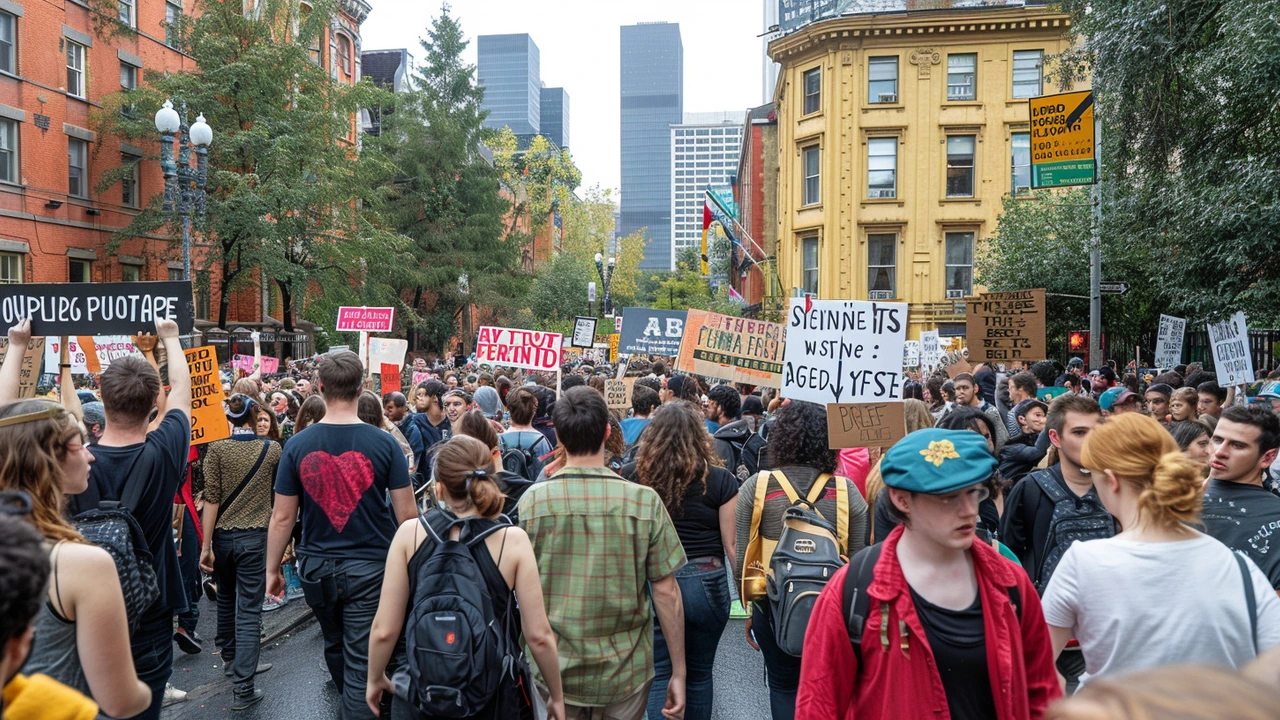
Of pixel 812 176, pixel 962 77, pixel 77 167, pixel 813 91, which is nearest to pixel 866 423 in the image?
pixel 77 167

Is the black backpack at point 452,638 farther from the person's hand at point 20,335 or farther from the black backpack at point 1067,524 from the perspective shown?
the person's hand at point 20,335

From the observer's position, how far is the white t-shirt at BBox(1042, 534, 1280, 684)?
2.84m

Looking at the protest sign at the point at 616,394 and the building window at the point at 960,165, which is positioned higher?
the building window at the point at 960,165

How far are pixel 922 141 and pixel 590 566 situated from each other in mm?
34509

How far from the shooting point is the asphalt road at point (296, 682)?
20.5 feet

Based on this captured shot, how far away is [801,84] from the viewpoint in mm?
37844

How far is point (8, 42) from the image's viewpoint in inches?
1046

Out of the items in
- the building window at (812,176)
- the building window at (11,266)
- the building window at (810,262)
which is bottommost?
the building window at (11,266)

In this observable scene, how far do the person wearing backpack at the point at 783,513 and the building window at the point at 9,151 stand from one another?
28.8 metres

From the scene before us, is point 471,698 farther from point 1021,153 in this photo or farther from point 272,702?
point 1021,153

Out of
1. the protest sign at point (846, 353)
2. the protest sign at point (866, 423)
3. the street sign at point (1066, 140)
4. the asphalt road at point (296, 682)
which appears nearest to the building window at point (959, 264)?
the street sign at point (1066, 140)

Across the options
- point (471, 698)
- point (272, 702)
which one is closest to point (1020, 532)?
point (471, 698)

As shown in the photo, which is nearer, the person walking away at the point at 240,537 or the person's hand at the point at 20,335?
the person's hand at the point at 20,335

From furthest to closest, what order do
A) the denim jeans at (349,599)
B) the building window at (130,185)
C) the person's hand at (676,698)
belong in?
1. the building window at (130,185)
2. the denim jeans at (349,599)
3. the person's hand at (676,698)
